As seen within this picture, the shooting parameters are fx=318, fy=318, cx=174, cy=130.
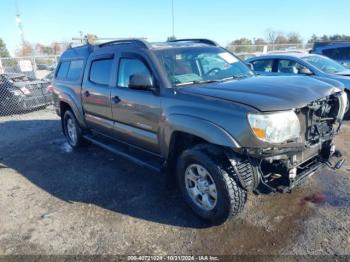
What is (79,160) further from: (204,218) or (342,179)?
(342,179)

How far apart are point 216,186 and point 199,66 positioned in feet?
5.56

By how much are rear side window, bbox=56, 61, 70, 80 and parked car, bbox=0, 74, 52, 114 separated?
4.44 metres

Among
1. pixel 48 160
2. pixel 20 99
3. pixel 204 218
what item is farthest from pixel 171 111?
pixel 20 99

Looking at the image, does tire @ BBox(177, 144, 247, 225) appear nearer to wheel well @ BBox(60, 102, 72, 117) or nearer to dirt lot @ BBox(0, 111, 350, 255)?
dirt lot @ BBox(0, 111, 350, 255)

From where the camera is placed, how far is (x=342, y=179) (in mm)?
4371

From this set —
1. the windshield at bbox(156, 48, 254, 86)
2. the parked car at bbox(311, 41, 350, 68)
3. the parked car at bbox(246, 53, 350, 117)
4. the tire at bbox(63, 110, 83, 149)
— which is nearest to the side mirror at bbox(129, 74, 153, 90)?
the windshield at bbox(156, 48, 254, 86)

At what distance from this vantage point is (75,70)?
19.5ft

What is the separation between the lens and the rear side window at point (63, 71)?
6.36 meters

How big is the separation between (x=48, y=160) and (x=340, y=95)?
493 centimetres

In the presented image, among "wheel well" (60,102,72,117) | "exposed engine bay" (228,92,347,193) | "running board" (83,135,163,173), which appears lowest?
"running board" (83,135,163,173)

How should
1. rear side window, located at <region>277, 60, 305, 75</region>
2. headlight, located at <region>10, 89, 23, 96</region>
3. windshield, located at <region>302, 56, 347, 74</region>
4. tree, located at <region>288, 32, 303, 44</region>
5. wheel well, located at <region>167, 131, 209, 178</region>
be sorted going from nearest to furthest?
1. wheel well, located at <region>167, 131, 209, 178</region>
2. rear side window, located at <region>277, 60, 305, 75</region>
3. windshield, located at <region>302, 56, 347, 74</region>
4. headlight, located at <region>10, 89, 23, 96</region>
5. tree, located at <region>288, 32, 303, 44</region>

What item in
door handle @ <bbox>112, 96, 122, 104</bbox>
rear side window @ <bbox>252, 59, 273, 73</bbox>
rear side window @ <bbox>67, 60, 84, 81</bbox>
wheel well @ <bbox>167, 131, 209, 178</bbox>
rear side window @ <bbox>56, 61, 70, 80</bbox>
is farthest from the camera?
rear side window @ <bbox>252, 59, 273, 73</bbox>

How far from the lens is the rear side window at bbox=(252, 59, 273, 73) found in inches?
336

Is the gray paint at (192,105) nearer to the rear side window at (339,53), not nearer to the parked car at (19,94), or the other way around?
the parked car at (19,94)
